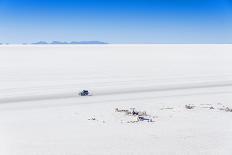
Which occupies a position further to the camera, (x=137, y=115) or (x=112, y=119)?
(x=137, y=115)

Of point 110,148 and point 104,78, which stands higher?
point 104,78

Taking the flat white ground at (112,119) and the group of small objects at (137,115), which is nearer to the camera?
the flat white ground at (112,119)

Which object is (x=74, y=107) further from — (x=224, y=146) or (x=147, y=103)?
(x=224, y=146)

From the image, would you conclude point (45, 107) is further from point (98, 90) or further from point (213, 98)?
point (213, 98)

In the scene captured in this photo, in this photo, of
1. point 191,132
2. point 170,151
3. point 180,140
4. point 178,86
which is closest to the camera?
point 170,151

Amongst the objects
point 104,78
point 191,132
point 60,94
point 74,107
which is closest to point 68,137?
point 191,132

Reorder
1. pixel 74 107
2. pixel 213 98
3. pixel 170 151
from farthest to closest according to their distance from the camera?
pixel 213 98, pixel 74 107, pixel 170 151

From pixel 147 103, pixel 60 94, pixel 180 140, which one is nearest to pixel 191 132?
pixel 180 140

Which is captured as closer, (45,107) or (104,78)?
(45,107)

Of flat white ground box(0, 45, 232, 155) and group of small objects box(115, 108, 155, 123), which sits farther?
group of small objects box(115, 108, 155, 123)
